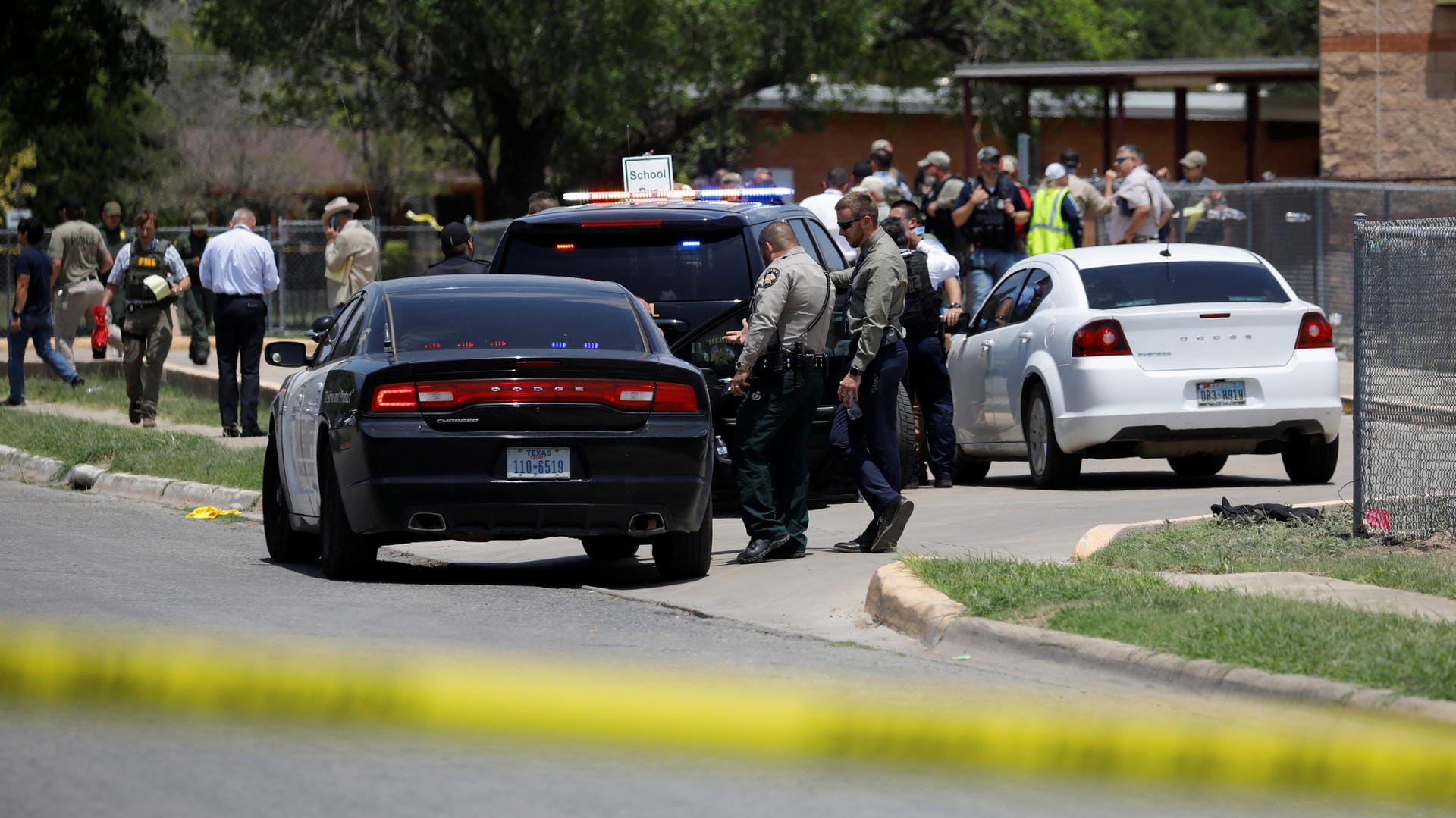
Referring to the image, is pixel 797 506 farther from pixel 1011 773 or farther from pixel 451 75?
pixel 451 75

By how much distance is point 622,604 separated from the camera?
394 inches

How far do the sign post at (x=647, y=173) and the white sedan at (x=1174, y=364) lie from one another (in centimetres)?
334

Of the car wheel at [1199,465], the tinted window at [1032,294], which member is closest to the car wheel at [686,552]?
the tinted window at [1032,294]

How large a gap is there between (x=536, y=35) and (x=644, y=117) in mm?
4173

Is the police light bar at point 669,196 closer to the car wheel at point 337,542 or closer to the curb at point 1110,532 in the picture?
the curb at point 1110,532

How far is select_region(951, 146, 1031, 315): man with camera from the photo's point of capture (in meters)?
19.2

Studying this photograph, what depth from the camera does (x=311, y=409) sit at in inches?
432

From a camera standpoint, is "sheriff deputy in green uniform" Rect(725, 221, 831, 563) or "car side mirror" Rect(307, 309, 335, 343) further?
"car side mirror" Rect(307, 309, 335, 343)

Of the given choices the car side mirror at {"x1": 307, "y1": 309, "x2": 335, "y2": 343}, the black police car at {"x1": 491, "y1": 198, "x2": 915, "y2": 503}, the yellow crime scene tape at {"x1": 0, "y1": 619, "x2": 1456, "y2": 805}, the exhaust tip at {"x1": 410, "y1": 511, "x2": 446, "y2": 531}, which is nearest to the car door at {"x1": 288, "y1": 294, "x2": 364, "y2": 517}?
the car side mirror at {"x1": 307, "y1": 309, "x2": 335, "y2": 343}

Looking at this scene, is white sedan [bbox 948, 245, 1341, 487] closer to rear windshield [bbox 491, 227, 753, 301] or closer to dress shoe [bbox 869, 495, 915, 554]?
rear windshield [bbox 491, 227, 753, 301]

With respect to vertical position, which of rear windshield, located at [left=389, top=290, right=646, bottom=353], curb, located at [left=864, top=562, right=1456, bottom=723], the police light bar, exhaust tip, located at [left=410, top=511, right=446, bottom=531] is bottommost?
curb, located at [left=864, top=562, right=1456, bottom=723]

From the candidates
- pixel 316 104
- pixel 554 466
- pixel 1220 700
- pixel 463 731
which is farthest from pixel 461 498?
pixel 316 104

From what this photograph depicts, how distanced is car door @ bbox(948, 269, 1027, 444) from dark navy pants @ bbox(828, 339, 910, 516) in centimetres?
350

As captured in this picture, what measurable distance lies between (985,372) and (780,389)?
455 cm
